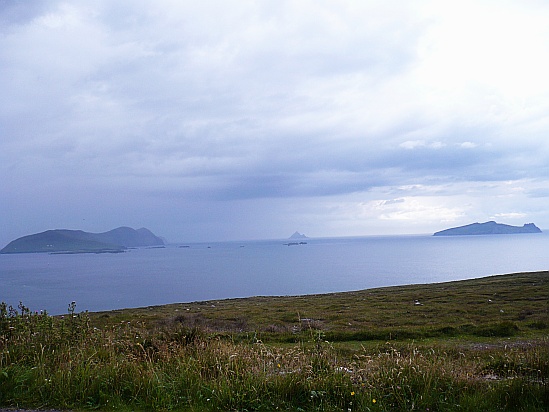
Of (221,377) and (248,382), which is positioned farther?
(221,377)

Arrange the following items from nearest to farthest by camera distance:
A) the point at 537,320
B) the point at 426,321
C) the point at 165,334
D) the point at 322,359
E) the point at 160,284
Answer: the point at 322,359 → the point at 165,334 → the point at 537,320 → the point at 426,321 → the point at 160,284

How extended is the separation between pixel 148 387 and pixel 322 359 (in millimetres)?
2987

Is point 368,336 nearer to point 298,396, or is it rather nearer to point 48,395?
point 298,396

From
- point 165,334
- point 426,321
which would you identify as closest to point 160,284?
point 426,321

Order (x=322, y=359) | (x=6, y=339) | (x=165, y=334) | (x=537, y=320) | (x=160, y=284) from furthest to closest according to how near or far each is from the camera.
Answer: (x=160, y=284) → (x=537, y=320) → (x=165, y=334) → (x=6, y=339) → (x=322, y=359)

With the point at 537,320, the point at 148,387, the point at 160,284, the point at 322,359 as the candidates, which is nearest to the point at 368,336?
the point at 537,320

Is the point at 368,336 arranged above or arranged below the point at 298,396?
below

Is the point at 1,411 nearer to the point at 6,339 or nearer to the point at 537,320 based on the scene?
the point at 6,339

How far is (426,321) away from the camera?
72.9 ft

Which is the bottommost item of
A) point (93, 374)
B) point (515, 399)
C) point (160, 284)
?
point (160, 284)

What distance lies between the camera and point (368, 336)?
1750 cm

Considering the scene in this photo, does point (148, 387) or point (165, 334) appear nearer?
point (148, 387)

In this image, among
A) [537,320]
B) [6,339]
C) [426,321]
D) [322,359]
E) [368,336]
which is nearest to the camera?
[322,359]

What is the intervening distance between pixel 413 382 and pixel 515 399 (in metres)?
1.48
